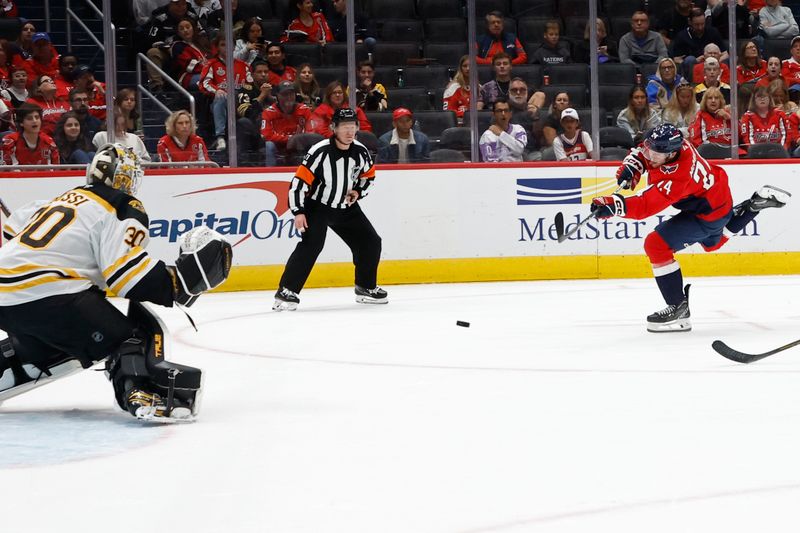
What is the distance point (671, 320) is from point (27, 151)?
4708 mm

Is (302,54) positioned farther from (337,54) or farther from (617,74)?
(617,74)

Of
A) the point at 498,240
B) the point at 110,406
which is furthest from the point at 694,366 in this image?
the point at 498,240

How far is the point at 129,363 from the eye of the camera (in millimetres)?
3844

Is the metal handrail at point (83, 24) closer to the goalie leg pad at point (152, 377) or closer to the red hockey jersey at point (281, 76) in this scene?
the red hockey jersey at point (281, 76)

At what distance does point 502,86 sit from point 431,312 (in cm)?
254

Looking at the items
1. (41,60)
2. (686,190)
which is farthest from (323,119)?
(686,190)

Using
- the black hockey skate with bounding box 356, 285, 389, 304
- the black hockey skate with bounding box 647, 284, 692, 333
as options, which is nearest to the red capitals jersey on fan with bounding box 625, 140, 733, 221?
the black hockey skate with bounding box 647, 284, 692, 333

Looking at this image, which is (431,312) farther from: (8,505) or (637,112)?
(8,505)

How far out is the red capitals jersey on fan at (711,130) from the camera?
9.39 m

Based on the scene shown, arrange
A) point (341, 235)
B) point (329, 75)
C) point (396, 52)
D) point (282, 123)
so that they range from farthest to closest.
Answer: point (396, 52) → point (329, 75) → point (282, 123) → point (341, 235)

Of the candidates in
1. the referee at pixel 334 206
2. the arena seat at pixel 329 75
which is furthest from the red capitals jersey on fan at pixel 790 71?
the referee at pixel 334 206

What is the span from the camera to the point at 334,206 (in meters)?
7.91

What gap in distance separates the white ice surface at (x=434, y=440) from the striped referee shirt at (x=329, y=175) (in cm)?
161

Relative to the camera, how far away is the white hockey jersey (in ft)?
12.3
